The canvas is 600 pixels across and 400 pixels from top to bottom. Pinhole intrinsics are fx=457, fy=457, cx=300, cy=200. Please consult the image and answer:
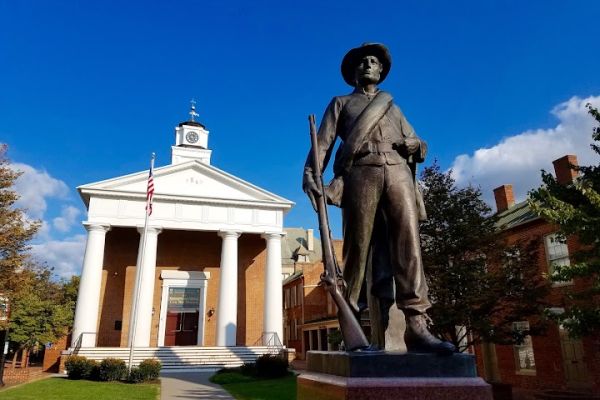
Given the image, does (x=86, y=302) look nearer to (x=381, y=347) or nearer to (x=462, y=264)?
(x=462, y=264)

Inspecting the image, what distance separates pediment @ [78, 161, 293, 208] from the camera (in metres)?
30.3

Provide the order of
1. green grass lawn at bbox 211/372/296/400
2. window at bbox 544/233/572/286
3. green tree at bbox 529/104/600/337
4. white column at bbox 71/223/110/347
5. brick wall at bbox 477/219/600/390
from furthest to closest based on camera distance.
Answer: white column at bbox 71/223/110/347
window at bbox 544/233/572/286
brick wall at bbox 477/219/600/390
green grass lawn at bbox 211/372/296/400
green tree at bbox 529/104/600/337

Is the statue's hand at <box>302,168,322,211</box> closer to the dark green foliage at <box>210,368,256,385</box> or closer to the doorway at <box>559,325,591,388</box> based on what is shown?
the dark green foliage at <box>210,368,256,385</box>

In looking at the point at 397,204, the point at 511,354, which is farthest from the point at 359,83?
the point at 511,354

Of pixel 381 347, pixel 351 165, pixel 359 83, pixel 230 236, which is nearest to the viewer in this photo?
pixel 381 347

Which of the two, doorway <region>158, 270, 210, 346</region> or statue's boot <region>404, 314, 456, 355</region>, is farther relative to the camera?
doorway <region>158, 270, 210, 346</region>

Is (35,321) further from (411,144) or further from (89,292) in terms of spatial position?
(411,144)

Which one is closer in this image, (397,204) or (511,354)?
(397,204)

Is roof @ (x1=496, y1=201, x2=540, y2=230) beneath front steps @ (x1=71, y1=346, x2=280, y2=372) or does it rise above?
above

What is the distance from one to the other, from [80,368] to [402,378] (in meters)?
21.6

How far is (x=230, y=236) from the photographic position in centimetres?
3120

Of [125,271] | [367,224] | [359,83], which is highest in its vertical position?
[125,271]

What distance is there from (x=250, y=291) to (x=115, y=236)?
10581mm

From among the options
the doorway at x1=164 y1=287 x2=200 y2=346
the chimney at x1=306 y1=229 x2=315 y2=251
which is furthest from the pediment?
the chimney at x1=306 y1=229 x2=315 y2=251
